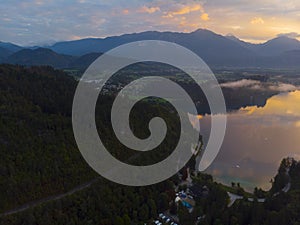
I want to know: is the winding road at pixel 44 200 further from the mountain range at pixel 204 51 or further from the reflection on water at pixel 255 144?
the mountain range at pixel 204 51

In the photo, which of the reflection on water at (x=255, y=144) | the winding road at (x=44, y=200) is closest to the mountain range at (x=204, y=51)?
the reflection on water at (x=255, y=144)

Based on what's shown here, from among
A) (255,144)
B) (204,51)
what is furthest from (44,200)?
(204,51)

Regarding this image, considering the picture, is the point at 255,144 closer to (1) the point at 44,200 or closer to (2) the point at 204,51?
(1) the point at 44,200

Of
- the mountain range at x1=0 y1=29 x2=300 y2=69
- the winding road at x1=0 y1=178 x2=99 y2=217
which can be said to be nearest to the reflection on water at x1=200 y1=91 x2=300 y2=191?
the winding road at x1=0 y1=178 x2=99 y2=217

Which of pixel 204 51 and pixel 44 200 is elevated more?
pixel 204 51

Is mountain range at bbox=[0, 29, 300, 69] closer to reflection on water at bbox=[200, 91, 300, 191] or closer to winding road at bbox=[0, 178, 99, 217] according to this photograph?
reflection on water at bbox=[200, 91, 300, 191]

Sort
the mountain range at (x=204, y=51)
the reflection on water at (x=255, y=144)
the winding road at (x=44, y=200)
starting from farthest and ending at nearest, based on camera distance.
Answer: the mountain range at (x=204, y=51)
the reflection on water at (x=255, y=144)
the winding road at (x=44, y=200)
